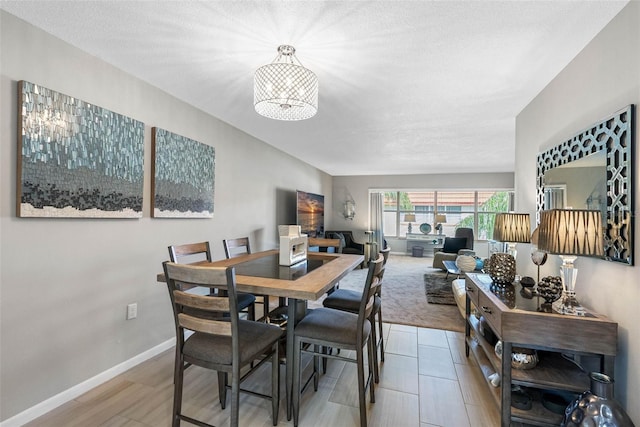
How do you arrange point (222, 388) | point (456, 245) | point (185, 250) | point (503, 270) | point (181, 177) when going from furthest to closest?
1. point (456, 245)
2. point (181, 177)
3. point (185, 250)
4. point (503, 270)
5. point (222, 388)

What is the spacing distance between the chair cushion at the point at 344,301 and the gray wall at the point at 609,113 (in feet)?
4.67

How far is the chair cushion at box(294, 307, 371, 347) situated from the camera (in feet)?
5.54

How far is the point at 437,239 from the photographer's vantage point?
821 centimetres

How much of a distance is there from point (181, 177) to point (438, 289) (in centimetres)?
419

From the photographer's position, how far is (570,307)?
155cm

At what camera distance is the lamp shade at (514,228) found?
2.27 meters

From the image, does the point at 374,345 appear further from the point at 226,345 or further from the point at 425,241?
the point at 425,241

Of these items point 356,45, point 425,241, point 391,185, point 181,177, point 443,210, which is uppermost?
point 356,45

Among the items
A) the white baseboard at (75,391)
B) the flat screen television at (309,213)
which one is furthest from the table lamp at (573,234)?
the flat screen television at (309,213)

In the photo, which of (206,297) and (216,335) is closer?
(206,297)

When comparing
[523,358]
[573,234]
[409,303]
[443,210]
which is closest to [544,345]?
[523,358]

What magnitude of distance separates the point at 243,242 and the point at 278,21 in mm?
1971

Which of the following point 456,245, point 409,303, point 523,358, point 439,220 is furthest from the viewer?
point 439,220

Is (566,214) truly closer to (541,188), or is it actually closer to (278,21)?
(541,188)
